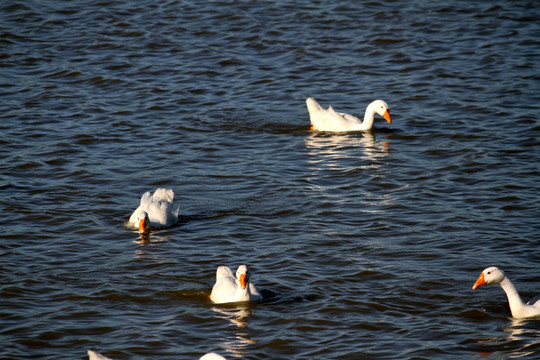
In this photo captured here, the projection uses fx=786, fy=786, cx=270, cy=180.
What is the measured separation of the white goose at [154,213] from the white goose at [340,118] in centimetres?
451

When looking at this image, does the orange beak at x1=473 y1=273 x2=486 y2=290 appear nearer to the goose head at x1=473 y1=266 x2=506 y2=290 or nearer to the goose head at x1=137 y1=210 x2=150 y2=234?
the goose head at x1=473 y1=266 x2=506 y2=290

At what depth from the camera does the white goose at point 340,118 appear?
1523cm

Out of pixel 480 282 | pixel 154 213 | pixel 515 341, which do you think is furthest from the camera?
pixel 154 213

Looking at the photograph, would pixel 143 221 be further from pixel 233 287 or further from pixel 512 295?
pixel 512 295

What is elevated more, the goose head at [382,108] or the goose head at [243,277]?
the goose head at [382,108]

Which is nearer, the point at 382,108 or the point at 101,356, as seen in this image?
the point at 101,356

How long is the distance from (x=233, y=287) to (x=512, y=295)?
10.5ft

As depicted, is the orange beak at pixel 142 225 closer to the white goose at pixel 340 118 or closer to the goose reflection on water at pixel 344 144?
the goose reflection on water at pixel 344 144

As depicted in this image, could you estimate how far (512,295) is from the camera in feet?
29.2

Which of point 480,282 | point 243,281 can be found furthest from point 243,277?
point 480,282

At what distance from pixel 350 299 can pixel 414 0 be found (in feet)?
51.5

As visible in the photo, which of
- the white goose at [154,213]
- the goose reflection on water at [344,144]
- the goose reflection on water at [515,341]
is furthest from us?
the goose reflection on water at [344,144]

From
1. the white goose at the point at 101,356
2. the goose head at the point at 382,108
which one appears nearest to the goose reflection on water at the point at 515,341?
the white goose at the point at 101,356

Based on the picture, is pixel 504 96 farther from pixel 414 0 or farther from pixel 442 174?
pixel 414 0
